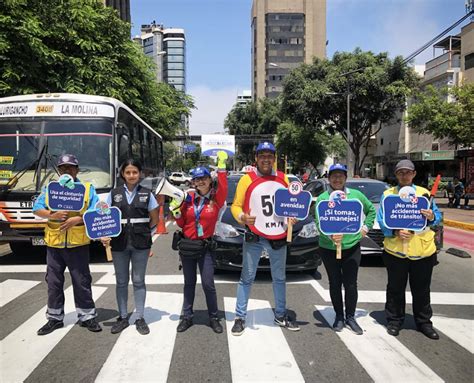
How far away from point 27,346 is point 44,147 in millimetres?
4821

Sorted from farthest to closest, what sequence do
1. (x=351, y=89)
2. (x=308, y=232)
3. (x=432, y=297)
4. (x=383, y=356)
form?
(x=351, y=89)
(x=308, y=232)
(x=432, y=297)
(x=383, y=356)

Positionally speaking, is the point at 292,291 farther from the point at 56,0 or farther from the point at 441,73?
the point at 441,73

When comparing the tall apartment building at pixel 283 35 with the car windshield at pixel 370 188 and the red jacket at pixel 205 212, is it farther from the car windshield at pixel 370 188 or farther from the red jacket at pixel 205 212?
the red jacket at pixel 205 212

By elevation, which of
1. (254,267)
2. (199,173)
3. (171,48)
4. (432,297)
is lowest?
(432,297)

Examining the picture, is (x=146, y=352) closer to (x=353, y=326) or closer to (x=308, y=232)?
(x=353, y=326)

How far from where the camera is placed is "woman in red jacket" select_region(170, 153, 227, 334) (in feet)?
15.4

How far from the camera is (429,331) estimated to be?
457 cm

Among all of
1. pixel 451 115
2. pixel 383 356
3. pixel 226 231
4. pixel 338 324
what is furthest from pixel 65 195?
pixel 451 115

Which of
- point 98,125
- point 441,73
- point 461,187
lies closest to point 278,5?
point 441,73

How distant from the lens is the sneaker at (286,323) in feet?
15.6

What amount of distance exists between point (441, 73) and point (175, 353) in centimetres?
3482

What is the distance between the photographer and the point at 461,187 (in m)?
20.7

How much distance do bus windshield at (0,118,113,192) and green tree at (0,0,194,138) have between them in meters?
4.75

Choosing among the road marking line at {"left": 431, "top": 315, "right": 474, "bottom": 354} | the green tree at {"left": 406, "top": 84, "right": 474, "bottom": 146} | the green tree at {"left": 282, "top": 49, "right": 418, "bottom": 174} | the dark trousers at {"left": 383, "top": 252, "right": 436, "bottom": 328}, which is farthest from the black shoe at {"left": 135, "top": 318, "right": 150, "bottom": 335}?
the green tree at {"left": 282, "top": 49, "right": 418, "bottom": 174}
